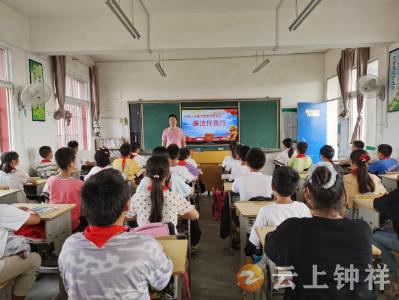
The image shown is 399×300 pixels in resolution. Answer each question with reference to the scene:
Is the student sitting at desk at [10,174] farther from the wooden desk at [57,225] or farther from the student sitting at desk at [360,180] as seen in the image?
the student sitting at desk at [360,180]

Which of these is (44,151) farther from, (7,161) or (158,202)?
(158,202)

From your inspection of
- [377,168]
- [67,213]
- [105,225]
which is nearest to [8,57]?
[67,213]

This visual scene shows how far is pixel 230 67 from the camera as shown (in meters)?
8.02

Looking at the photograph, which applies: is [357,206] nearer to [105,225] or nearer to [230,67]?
[105,225]

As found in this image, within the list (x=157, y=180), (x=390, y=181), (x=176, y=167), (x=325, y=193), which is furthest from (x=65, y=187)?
(x=390, y=181)

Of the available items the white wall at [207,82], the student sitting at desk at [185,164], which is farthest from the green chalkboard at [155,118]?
the student sitting at desk at [185,164]

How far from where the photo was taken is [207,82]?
26.5 ft

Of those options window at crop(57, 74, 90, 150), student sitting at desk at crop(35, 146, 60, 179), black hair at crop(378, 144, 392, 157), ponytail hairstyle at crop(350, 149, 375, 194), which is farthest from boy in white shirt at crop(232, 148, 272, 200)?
window at crop(57, 74, 90, 150)

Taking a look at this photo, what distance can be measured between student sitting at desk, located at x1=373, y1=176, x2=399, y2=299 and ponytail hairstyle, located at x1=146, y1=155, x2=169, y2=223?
152cm

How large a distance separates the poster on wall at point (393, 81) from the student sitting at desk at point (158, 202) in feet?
14.6

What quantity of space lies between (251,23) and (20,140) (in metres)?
4.29

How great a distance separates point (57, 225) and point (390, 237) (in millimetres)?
2762

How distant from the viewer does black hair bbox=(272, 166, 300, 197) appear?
6.61 feet

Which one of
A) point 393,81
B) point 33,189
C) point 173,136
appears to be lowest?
point 33,189
